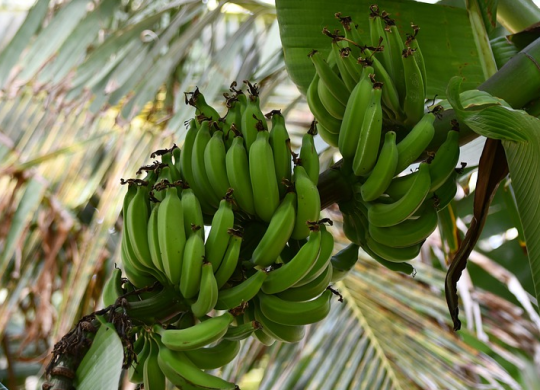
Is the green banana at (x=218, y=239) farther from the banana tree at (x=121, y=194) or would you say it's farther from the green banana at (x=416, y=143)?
the banana tree at (x=121, y=194)

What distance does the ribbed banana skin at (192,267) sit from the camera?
0.60 m

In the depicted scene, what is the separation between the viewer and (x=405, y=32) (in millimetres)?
967

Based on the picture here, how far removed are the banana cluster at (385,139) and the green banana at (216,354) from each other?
21 cm

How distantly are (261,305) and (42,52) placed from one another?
116 centimetres

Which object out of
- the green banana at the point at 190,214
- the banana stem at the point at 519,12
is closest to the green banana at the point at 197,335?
the green banana at the point at 190,214

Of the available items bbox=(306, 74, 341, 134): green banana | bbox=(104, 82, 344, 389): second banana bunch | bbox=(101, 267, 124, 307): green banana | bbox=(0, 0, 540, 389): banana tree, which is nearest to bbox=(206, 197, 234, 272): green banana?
bbox=(104, 82, 344, 389): second banana bunch

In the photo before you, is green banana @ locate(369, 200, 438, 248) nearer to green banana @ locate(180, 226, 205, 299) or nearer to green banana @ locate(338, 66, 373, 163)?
green banana @ locate(338, 66, 373, 163)

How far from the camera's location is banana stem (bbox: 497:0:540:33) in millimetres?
1065

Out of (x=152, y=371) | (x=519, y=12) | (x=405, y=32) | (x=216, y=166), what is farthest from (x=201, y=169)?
(x=519, y=12)

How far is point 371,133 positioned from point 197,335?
0.29 metres

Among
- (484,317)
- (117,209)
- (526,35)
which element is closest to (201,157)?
(526,35)

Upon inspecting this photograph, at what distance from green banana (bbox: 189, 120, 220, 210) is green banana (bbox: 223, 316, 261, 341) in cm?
17

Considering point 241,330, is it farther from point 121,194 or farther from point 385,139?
point 121,194

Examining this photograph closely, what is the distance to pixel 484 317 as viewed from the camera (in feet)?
5.75
